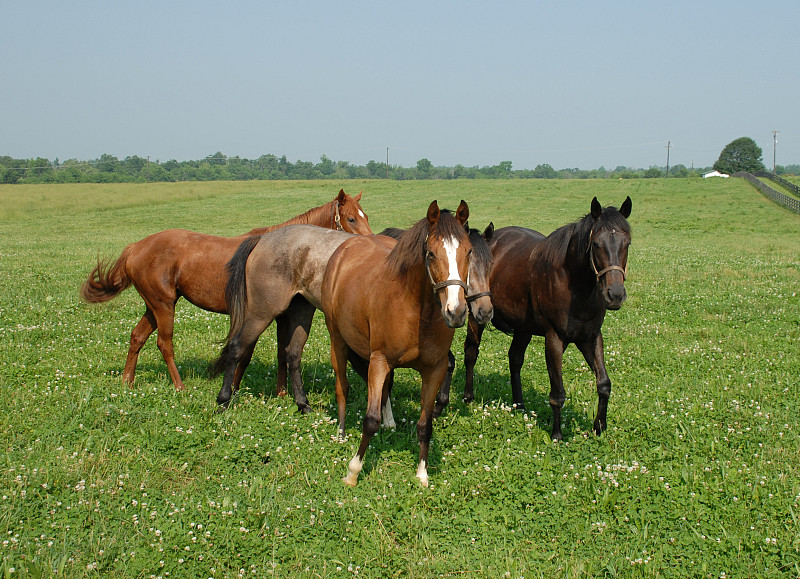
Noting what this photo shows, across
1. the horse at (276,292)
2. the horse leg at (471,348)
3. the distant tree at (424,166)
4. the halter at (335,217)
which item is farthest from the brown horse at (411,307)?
the distant tree at (424,166)

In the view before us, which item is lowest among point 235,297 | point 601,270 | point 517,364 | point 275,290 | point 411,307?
point 517,364

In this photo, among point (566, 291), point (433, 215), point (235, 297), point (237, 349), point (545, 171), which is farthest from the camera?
point (545, 171)

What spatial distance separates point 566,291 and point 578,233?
638 millimetres

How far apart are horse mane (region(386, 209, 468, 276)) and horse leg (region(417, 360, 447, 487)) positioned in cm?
98

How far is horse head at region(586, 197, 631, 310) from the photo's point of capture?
19.4 feet

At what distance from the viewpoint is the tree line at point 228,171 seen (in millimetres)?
102938

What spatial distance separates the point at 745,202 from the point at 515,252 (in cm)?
4933

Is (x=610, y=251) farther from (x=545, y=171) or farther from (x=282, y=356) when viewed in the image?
(x=545, y=171)

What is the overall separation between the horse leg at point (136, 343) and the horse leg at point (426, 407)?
4.20 metres

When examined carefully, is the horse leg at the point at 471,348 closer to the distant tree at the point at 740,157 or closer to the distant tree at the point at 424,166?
the distant tree at the point at 740,157

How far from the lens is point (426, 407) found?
570 cm

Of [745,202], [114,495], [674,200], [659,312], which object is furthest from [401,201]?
[114,495]

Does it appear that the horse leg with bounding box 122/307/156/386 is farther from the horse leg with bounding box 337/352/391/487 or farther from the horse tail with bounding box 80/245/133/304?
the horse leg with bounding box 337/352/391/487

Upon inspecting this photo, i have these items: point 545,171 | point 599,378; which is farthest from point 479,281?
point 545,171
